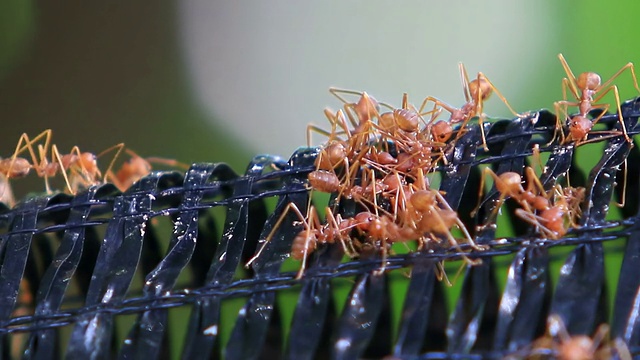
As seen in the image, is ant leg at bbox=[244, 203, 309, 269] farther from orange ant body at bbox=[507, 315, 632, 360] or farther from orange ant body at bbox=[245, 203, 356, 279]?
orange ant body at bbox=[507, 315, 632, 360]

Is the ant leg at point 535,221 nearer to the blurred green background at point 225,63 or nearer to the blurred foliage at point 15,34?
the blurred green background at point 225,63

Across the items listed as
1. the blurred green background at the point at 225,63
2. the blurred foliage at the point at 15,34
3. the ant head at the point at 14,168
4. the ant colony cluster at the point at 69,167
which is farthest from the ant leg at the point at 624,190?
the blurred foliage at the point at 15,34

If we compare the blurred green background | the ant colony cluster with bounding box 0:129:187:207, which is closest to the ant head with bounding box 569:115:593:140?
the ant colony cluster with bounding box 0:129:187:207

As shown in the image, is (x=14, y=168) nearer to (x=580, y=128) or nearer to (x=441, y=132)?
(x=441, y=132)

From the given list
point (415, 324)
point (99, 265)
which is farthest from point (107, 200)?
point (415, 324)

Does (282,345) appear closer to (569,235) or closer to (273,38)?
(569,235)

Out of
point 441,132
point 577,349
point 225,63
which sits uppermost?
point 225,63

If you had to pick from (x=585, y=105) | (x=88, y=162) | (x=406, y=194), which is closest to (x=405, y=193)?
(x=406, y=194)
